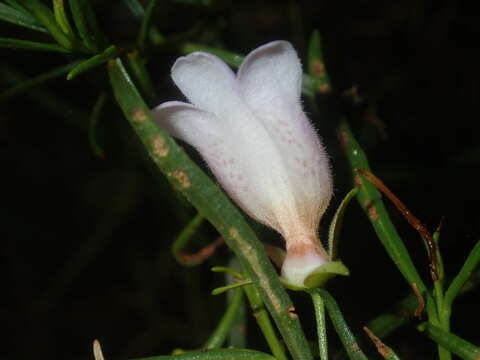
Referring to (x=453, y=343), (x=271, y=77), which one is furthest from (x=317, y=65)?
(x=453, y=343)

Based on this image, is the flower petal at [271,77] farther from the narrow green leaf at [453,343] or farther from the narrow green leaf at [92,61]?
the narrow green leaf at [453,343]

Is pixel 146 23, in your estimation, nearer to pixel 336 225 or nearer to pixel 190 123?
pixel 190 123

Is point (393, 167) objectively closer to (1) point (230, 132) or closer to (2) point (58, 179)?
(1) point (230, 132)

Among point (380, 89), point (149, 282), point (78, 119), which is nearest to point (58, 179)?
point (149, 282)

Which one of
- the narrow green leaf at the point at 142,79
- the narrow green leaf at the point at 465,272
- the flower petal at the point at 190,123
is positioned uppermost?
the narrow green leaf at the point at 142,79

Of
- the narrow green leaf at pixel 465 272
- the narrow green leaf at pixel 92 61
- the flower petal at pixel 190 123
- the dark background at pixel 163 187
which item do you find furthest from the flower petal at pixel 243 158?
the dark background at pixel 163 187

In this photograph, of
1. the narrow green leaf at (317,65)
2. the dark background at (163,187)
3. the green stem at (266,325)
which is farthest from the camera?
the dark background at (163,187)
